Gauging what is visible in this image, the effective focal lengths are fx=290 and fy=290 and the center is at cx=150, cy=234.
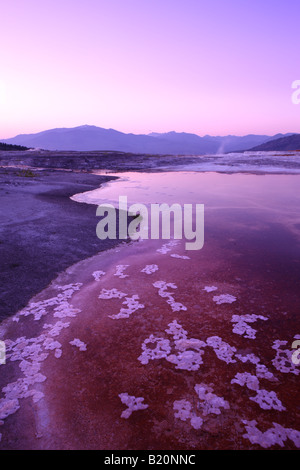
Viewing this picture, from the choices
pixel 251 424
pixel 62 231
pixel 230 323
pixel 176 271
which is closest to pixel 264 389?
pixel 251 424

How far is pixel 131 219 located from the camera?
14703 millimetres

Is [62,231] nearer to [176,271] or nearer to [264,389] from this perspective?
[176,271]
